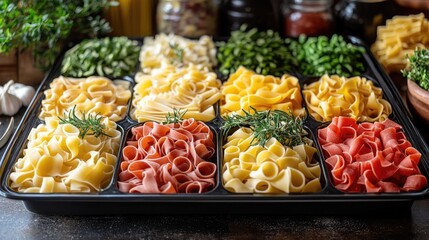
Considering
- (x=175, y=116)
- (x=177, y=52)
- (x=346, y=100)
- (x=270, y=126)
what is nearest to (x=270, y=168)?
(x=270, y=126)

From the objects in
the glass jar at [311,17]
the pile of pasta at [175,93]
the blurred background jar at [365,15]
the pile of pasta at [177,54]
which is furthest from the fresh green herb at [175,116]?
the blurred background jar at [365,15]

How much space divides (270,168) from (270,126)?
19 centimetres

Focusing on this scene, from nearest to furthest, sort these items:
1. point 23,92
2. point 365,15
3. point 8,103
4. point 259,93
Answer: point 259,93 < point 8,103 < point 23,92 < point 365,15

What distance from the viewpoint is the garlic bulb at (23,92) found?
95.9 inches

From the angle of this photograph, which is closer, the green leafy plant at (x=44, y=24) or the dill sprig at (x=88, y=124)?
the dill sprig at (x=88, y=124)

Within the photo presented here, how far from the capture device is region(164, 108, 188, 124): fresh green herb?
6.91 feet

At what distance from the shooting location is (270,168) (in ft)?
5.95

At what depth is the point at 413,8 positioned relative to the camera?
288 centimetres

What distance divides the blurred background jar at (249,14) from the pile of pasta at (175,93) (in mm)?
512

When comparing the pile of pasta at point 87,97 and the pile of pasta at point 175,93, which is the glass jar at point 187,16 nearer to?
the pile of pasta at point 175,93

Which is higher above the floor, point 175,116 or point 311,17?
point 311,17

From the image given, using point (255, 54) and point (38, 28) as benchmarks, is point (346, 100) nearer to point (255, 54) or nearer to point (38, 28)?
point (255, 54)

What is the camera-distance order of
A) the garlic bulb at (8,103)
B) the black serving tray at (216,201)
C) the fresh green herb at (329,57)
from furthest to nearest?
the fresh green herb at (329,57) → the garlic bulb at (8,103) → the black serving tray at (216,201)

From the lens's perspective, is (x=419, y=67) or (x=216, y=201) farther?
(x=419, y=67)
